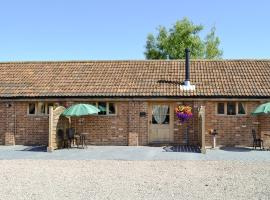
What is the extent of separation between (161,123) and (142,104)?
1.42 metres

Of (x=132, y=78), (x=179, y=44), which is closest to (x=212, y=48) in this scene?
(x=179, y=44)

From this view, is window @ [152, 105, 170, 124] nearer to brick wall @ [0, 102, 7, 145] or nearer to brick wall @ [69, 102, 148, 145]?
brick wall @ [69, 102, 148, 145]

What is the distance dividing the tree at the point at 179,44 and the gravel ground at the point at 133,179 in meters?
36.3

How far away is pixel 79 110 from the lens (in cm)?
1823

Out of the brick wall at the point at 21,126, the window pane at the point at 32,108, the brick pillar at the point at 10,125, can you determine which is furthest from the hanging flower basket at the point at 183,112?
the brick pillar at the point at 10,125

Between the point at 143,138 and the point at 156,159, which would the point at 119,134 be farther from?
the point at 156,159

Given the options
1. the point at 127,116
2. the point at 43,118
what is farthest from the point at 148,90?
the point at 43,118

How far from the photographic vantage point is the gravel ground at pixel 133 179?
870cm

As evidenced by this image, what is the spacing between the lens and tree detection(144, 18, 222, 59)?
49656 mm

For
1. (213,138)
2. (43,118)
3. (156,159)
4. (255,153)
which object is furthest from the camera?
(43,118)

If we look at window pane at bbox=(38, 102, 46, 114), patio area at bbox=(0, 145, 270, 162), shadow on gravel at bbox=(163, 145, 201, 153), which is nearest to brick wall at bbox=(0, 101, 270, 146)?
window pane at bbox=(38, 102, 46, 114)

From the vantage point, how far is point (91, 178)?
10750mm

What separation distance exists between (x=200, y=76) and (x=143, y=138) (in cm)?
468

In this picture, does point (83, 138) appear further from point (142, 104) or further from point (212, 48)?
point (212, 48)
